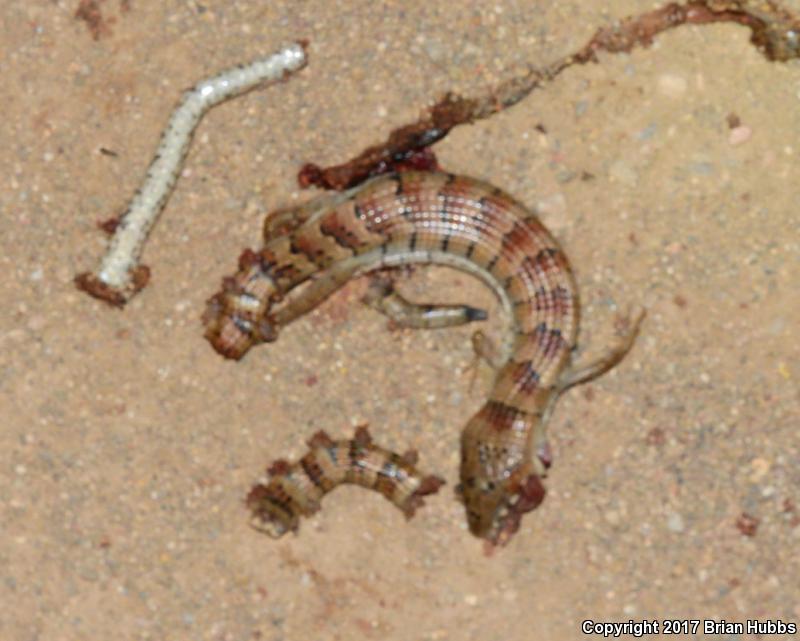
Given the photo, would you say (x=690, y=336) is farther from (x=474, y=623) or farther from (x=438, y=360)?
(x=474, y=623)

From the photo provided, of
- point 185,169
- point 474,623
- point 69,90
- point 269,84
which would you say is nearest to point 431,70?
point 269,84

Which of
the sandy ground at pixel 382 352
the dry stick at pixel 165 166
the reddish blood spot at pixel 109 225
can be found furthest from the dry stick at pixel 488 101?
the reddish blood spot at pixel 109 225

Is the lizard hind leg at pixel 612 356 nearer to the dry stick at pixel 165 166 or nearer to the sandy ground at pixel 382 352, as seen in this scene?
the sandy ground at pixel 382 352

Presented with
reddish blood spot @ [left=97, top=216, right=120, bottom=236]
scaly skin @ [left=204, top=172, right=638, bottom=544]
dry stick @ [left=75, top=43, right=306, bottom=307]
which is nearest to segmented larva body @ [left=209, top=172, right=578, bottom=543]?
scaly skin @ [left=204, top=172, right=638, bottom=544]

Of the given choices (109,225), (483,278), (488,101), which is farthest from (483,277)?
(109,225)

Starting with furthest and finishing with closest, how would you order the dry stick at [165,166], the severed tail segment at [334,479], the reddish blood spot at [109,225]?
the reddish blood spot at [109,225] → the dry stick at [165,166] → the severed tail segment at [334,479]
